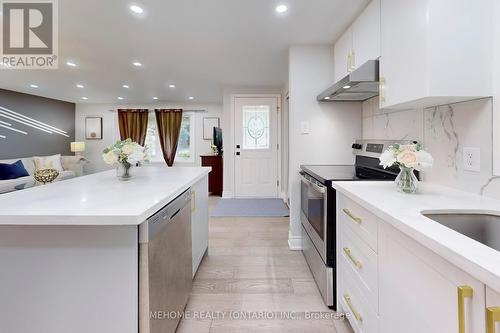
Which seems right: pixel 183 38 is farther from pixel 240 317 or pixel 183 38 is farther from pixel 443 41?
pixel 240 317

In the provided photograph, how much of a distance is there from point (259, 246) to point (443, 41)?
93.8 inches

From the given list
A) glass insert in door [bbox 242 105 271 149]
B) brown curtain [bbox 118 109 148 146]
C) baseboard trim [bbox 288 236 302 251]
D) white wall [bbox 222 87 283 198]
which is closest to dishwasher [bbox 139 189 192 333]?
baseboard trim [bbox 288 236 302 251]

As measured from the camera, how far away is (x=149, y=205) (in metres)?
1.15

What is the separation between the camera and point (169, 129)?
7430 mm

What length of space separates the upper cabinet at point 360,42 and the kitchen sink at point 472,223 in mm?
1259

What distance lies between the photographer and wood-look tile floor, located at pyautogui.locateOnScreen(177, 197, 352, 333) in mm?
1697

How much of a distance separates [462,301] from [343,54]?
2.45m

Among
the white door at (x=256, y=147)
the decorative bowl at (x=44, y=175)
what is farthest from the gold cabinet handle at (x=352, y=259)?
the white door at (x=256, y=147)

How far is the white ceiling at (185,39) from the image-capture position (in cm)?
228

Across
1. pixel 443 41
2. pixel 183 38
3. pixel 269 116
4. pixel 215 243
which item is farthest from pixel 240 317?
pixel 269 116

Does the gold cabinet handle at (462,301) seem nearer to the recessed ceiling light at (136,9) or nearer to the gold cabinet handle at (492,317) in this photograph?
the gold cabinet handle at (492,317)

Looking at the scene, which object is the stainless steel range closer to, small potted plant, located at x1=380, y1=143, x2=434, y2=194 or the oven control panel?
the oven control panel

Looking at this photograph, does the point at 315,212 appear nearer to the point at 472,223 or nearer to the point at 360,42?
the point at 472,223

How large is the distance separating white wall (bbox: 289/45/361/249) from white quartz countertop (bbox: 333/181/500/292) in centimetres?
124
